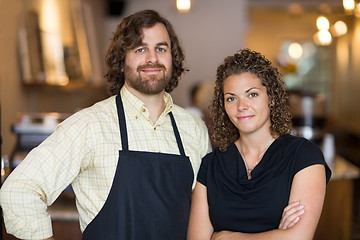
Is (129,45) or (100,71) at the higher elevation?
(129,45)

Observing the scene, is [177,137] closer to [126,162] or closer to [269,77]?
[126,162]

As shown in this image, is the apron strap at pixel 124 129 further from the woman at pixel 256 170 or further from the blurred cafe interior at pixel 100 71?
the blurred cafe interior at pixel 100 71

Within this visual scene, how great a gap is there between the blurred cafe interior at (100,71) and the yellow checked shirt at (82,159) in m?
0.46

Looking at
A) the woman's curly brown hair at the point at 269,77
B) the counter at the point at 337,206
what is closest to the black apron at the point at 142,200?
the woman's curly brown hair at the point at 269,77

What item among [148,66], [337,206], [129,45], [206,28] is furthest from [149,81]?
[206,28]

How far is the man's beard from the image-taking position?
201 cm

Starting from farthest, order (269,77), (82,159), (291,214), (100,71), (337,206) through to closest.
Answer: (100,71) → (337,206) → (269,77) → (82,159) → (291,214)

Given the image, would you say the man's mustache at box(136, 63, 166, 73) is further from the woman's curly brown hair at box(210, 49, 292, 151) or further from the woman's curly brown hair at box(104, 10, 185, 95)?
the woman's curly brown hair at box(210, 49, 292, 151)

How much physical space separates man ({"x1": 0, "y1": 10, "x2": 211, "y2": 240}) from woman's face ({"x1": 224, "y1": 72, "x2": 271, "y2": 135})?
261 millimetres

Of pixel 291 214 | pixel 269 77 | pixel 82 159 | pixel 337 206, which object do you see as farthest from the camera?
pixel 337 206

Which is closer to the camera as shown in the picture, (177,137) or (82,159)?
(82,159)

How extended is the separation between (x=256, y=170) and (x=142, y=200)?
0.45 m

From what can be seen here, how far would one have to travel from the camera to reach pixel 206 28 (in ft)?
24.9

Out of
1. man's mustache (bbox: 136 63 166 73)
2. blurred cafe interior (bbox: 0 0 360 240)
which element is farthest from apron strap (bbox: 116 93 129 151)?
blurred cafe interior (bbox: 0 0 360 240)
